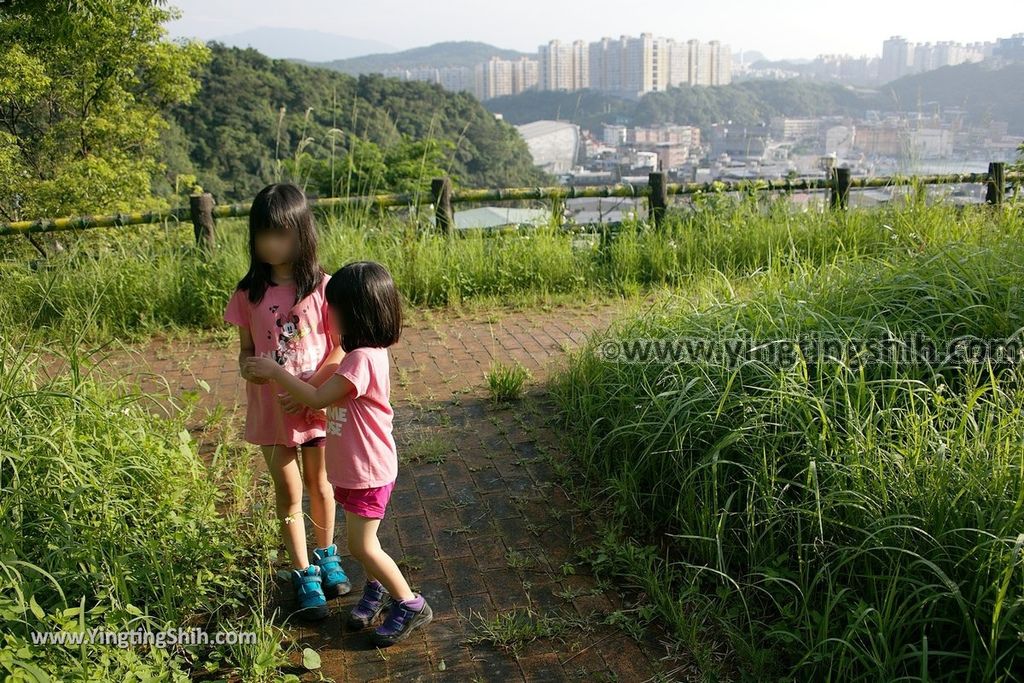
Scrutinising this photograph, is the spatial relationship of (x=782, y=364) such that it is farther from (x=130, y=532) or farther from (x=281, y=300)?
(x=130, y=532)

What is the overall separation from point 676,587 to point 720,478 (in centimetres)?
43

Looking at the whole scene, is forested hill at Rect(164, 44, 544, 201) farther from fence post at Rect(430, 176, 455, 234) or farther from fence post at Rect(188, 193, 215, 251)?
fence post at Rect(188, 193, 215, 251)

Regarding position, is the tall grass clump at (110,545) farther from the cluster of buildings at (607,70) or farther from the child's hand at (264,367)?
the cluster of buildings at (607,70)

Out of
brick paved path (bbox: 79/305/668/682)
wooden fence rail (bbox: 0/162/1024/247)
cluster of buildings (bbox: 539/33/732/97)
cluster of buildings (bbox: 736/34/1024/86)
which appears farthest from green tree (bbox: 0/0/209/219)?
cluster of buildings (bbox: 736/34/1024/86)

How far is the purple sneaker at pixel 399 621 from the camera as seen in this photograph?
2.52m

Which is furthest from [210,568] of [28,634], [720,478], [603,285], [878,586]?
[603,285]

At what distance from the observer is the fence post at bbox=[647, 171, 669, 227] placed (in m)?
7.45

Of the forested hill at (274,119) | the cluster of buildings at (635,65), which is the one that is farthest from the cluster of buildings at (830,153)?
the cluster of buildings at (635,65)

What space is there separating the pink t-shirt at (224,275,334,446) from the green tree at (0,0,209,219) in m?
14.5

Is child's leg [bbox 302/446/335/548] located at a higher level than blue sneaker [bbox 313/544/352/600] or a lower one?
higher

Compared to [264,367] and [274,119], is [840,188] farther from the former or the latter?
[274,119]

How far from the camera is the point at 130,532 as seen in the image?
2.66m

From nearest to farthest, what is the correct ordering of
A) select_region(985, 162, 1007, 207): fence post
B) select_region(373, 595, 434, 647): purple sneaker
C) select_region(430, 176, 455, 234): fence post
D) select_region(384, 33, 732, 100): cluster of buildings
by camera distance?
1. select_region(373, 595, 434, 647): purple sneaker
2. select_region(430, 176, 455, 234): fence post
3. select_region(985, 162, 1007, 207): fence post
4. select_region(384, 33, 732, 100): cluster of buildings

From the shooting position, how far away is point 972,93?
8.17 metres
